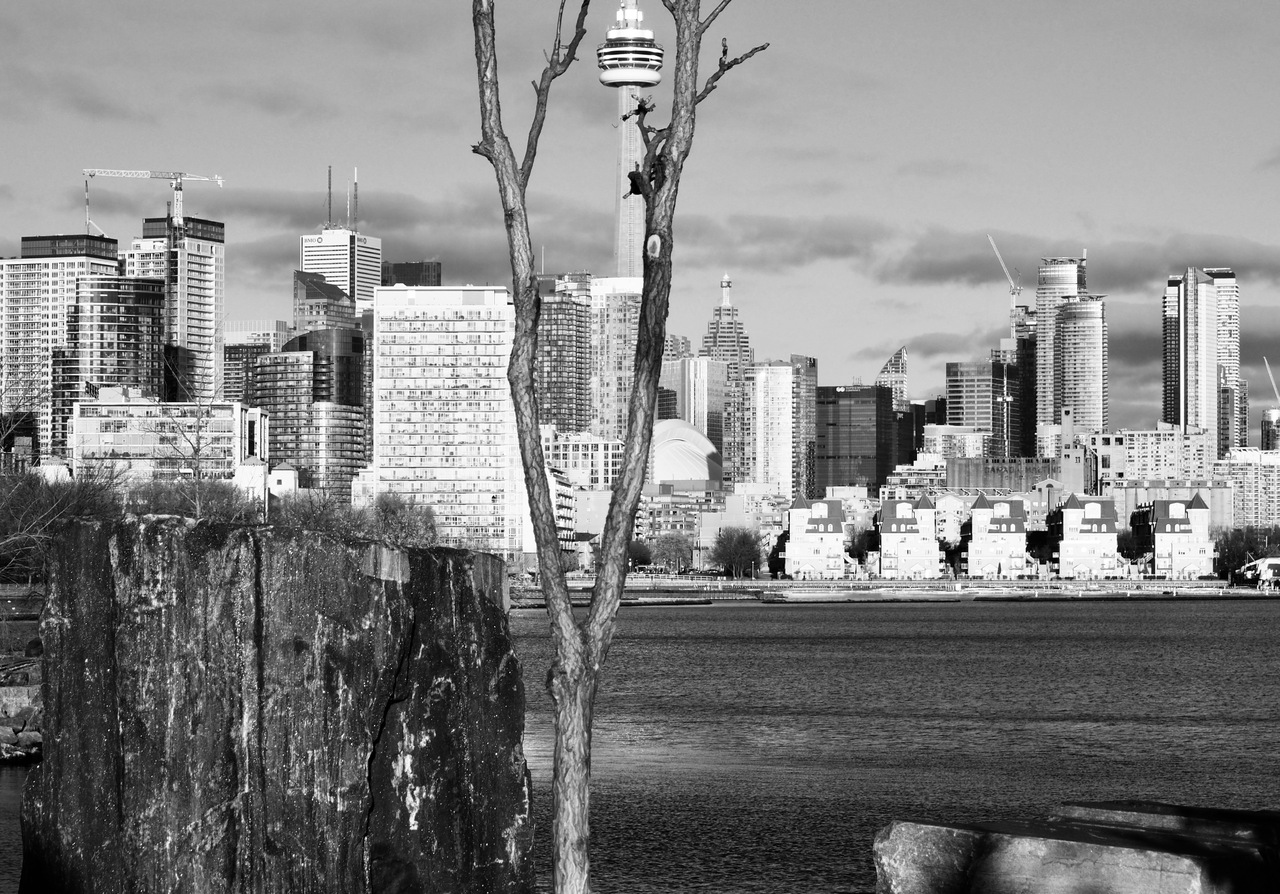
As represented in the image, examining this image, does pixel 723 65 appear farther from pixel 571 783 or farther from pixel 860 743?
pixel 860 743

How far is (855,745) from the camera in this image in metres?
44.1

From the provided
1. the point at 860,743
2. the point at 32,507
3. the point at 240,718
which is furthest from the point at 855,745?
the point at 240,718

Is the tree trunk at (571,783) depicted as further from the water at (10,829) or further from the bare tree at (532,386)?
the water at (10,829)

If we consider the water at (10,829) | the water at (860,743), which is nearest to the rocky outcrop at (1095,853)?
the water at (860,743)

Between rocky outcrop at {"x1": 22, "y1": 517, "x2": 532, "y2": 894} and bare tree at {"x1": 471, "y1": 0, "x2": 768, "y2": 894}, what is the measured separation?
81.1 inches

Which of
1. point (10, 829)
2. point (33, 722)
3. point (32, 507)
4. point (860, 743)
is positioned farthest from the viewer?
point (32, 507)

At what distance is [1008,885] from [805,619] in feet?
431

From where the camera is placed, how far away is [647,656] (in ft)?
280

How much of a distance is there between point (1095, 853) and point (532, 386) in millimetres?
6010

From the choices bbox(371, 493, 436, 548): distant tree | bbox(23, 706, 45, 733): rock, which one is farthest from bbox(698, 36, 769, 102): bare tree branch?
bbox(371, 493, 436, 548): distant tree

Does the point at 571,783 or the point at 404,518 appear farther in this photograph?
the point at 404,518

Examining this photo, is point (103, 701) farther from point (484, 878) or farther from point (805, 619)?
point (805, 619)

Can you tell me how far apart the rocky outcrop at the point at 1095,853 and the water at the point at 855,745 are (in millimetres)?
7858

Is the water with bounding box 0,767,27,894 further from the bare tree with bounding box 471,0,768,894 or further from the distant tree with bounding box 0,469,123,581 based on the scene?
the bare tree with bounding box 471,0,768,894
